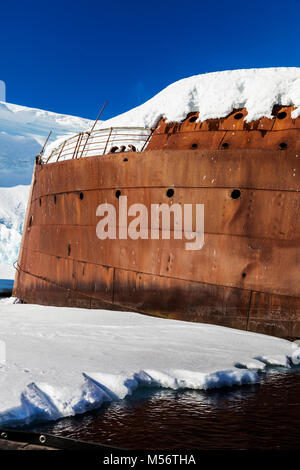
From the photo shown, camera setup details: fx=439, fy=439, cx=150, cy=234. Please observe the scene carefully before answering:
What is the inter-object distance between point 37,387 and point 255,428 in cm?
201

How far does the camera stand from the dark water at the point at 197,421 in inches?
134

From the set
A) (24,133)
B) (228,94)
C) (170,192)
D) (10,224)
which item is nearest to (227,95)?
(228,94)

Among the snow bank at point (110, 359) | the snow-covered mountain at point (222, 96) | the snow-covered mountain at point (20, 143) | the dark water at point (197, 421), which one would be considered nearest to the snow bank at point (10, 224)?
the snow-covered mountain at point (20, 143)

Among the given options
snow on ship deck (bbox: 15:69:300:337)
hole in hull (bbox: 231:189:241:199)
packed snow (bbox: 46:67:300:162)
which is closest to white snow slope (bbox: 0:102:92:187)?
packed snow (bbox: 46:67:300:162)

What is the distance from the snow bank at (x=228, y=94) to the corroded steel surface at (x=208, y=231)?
21 cm

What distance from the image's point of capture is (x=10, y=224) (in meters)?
60.7

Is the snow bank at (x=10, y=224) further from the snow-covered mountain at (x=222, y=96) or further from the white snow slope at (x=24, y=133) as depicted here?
the snow-covered mountain at (x=222, y=96)

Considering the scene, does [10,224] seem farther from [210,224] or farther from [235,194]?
[235,194]

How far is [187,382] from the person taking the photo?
4848 millimetres

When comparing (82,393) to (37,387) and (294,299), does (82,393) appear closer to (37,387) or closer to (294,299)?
(37,387)

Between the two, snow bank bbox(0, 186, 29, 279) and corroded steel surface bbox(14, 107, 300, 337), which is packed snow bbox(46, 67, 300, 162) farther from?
snow bank bbox(0, 186, 29, 279)

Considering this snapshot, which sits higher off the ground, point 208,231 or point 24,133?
point 24,133

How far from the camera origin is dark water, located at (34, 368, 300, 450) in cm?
342

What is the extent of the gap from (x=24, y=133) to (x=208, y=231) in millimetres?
90762
